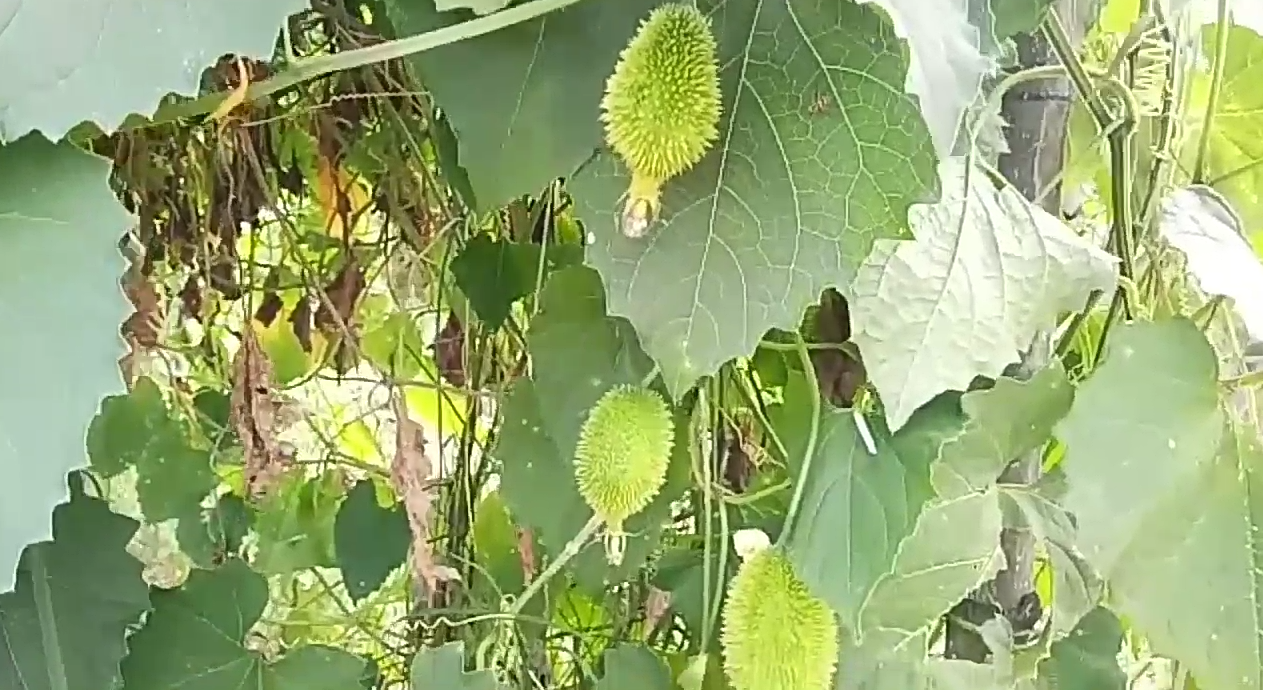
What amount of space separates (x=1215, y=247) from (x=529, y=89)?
0.30 meters

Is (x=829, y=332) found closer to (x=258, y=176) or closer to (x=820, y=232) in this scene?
(x=820, y=232)

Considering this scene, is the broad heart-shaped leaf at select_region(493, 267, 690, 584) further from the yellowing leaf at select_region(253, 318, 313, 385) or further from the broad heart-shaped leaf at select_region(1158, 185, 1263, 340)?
the yellowing leaf at select_region(253, 318, 313, 385)

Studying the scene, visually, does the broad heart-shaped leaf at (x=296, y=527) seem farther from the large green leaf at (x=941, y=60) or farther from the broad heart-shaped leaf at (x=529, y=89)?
the large green leaf at (x=941, y=60)

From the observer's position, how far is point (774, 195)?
0.54 meters

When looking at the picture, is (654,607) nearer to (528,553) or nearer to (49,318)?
(528,553)

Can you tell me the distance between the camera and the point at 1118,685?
27.7 inches

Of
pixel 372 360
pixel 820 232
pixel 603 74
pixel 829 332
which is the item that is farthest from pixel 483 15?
pixel 372 360

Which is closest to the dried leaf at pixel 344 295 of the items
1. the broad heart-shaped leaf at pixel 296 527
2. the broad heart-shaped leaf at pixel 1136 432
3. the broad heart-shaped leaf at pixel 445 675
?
the broad heart-shaped leaf at pixel 296 527

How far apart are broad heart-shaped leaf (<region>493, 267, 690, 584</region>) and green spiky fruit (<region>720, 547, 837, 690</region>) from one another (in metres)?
0.11

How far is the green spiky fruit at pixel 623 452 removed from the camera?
58 cm

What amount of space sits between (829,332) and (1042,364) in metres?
0.11

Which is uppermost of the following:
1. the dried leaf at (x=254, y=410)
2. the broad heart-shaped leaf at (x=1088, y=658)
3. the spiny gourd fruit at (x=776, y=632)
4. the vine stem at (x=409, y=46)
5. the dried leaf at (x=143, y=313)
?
the vine stem at (x=409, y=46)

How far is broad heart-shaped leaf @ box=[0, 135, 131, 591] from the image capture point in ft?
1.40

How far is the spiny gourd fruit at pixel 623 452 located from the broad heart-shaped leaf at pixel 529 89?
0.11 meters
